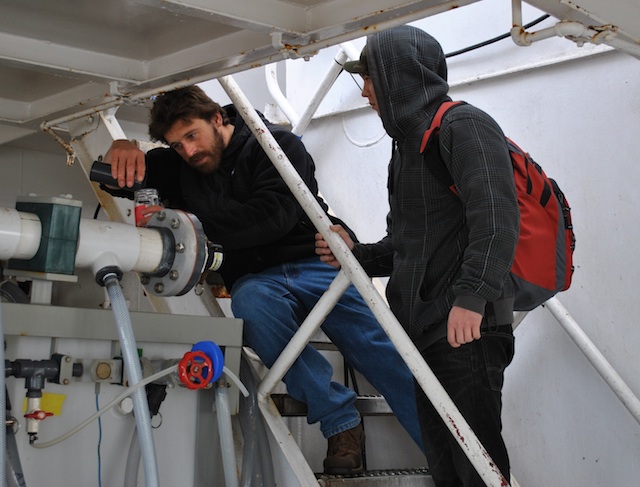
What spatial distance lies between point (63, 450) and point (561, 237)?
3.98 ft

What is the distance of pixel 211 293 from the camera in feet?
8.46

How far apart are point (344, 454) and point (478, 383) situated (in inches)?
20.8

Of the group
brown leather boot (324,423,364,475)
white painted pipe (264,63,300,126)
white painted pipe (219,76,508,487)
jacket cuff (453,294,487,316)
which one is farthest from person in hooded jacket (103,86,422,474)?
white painted pipe (264,63,300,126)

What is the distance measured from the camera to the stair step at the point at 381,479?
84.7 inches

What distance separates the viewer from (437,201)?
6.42ft

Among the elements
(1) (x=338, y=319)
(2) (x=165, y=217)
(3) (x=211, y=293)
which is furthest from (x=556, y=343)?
(2) (x=165, y=217)

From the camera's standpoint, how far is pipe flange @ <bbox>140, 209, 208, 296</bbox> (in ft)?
6.54

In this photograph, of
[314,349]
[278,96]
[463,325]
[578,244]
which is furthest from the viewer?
[278,96]

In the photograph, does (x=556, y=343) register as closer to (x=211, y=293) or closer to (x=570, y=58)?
(x=570, y=58)

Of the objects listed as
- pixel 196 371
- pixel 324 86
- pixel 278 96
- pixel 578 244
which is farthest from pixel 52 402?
pixel 278 96

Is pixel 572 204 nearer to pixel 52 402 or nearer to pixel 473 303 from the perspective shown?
pixel 473 303

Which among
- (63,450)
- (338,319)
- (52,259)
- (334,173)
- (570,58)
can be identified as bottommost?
(63,450)

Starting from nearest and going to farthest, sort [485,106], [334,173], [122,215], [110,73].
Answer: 1. [110,73]
2. [122,215]
3. [485,106]
4. [334,173]

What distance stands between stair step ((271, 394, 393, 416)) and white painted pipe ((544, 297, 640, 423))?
1.91 ft
